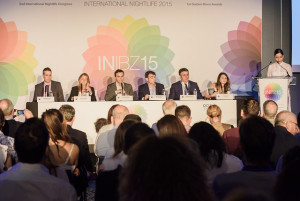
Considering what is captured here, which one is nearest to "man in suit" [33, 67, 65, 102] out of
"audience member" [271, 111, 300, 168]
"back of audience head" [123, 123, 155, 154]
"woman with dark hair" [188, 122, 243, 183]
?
"audience member" [271, 111, 300, 168]

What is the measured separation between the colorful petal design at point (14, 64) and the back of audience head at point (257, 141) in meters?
7.35

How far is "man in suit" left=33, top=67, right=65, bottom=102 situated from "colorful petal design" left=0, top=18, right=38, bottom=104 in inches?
43.8

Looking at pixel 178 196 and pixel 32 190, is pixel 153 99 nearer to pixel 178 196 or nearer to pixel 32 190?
pixel 32 190

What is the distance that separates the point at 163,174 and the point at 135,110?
5661 mm

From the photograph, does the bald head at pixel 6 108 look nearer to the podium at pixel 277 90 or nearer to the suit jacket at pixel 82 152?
the suit jacket at pixel 82 152

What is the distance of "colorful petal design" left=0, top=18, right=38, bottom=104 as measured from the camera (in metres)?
8.83

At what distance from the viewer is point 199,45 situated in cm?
894

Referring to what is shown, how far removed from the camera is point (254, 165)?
200 cm

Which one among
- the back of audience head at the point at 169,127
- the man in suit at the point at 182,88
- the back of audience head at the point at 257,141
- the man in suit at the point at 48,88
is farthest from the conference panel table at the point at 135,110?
the back of audience head at the point at 257,141

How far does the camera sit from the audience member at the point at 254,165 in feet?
6.23

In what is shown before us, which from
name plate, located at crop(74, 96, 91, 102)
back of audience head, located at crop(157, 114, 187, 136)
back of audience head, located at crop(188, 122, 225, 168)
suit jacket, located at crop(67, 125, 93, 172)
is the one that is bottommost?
suit jacket, located at crop(67, 125, 93, 172)

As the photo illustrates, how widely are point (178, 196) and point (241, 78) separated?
8135 millimetres

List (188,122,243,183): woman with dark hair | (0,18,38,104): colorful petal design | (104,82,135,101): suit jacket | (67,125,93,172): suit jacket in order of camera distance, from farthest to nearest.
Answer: (0,18,38,104): colorful petal design, (104,82,135,101): suit jacket, (67,125,93,172): suit jacket, (188,122,243,183): woman with dark hair

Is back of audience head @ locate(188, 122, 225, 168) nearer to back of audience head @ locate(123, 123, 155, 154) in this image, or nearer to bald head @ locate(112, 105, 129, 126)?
back of audience head @ locate(123, 123, 155, 154)
